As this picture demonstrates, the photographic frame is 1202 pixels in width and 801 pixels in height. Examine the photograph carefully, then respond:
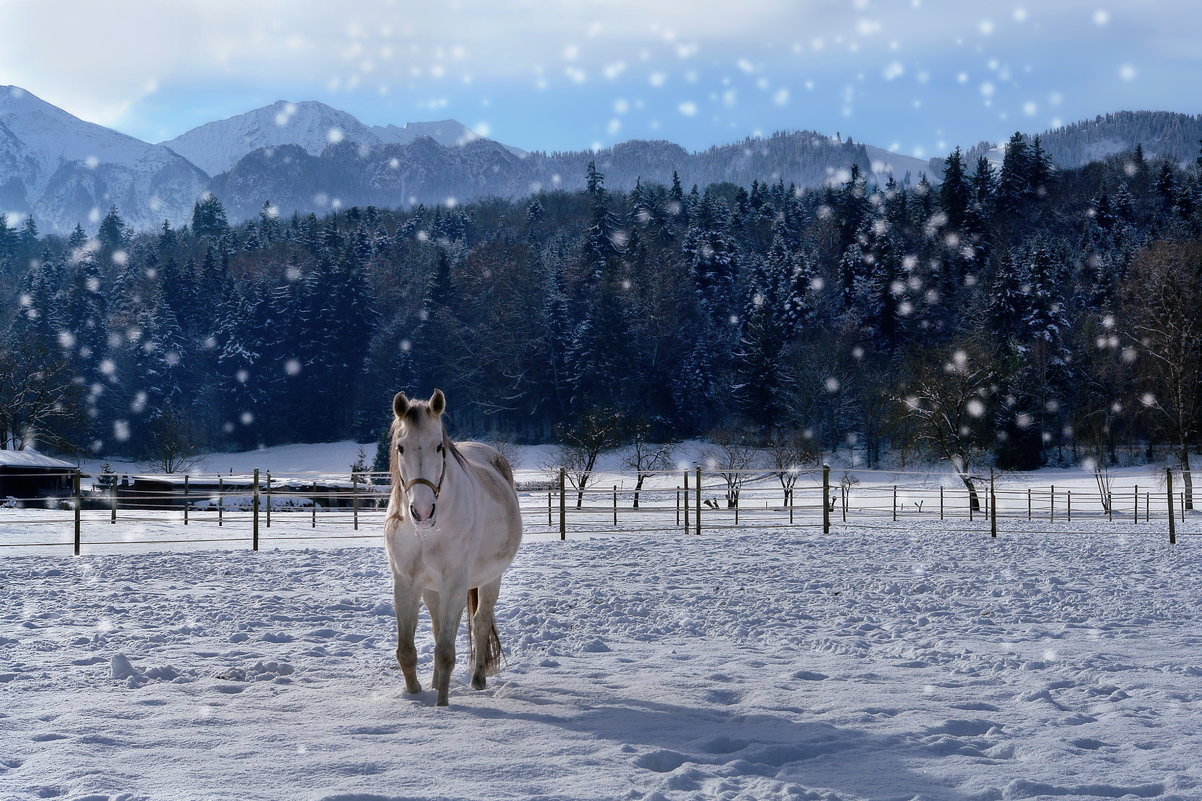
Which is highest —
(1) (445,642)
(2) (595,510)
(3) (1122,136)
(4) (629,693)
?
(3) (1122,136)

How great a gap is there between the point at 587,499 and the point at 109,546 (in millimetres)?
21409

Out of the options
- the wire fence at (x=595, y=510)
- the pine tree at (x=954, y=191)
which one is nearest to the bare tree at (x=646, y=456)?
the wire fence at (x=595, y=510)

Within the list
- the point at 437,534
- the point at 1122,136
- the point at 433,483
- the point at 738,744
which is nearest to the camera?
the point at 738,744

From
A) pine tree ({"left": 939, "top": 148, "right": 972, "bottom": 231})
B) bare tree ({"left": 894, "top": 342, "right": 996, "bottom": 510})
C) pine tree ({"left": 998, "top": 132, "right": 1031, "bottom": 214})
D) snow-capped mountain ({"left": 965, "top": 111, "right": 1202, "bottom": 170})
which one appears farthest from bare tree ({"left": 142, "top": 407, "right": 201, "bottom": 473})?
snow-capped mountain ({"left": 965, "top": 111, "right": 1202, "bottom": 170})

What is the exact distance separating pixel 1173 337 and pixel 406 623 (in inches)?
1386

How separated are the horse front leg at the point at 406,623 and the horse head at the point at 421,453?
1.80 ft

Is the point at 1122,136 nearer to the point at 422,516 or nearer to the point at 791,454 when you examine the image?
the point at 791,454

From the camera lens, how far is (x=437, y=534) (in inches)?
186

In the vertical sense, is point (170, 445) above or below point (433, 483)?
below

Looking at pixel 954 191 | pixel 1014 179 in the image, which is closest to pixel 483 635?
pixel 954 191

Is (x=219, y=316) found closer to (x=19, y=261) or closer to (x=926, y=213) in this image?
(x=19, y=261)

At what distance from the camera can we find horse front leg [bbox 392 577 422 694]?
190 inches

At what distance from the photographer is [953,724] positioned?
4.40 m

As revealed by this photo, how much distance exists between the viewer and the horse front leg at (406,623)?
4836 millimetres
